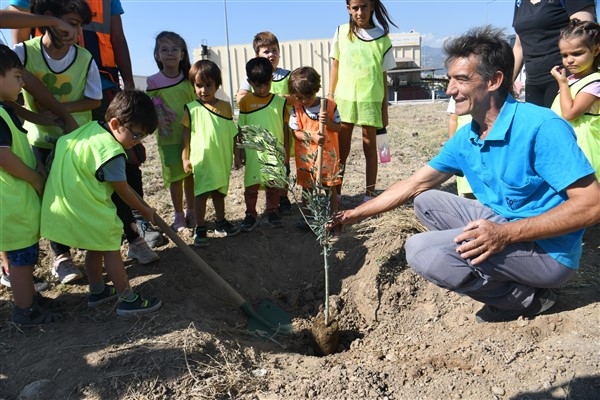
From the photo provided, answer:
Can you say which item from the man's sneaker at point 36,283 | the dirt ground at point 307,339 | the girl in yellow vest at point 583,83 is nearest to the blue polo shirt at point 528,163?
the dirt ground at point 307,339

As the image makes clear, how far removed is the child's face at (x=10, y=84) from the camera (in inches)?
100

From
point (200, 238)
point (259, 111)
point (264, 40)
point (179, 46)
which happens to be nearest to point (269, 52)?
point (264, 40)

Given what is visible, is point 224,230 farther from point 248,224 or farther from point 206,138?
point 206,138

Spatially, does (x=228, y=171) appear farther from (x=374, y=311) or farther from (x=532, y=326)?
(x=532, y=326)

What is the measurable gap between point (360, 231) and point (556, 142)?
2039 millimetres

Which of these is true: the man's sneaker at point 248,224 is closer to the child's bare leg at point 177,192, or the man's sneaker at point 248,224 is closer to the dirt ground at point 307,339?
the dirt ground at point 307,339

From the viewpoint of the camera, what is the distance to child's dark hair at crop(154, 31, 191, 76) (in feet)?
12.7

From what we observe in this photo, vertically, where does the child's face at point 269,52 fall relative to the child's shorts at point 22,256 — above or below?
above

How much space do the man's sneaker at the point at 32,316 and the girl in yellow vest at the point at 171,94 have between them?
5.16 ft

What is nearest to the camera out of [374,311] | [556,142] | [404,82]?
[556,142]

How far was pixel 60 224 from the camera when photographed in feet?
8.80

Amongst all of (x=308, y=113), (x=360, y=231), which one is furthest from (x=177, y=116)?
(x=360, y=231)

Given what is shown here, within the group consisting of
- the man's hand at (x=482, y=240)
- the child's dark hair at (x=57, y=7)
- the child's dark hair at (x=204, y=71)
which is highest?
the child's dark hair at (x=57, y=7)

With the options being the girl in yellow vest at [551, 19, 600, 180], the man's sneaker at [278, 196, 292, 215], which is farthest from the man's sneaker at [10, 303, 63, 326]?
the girl in yellow vest at [551, 19, 600, 180]
